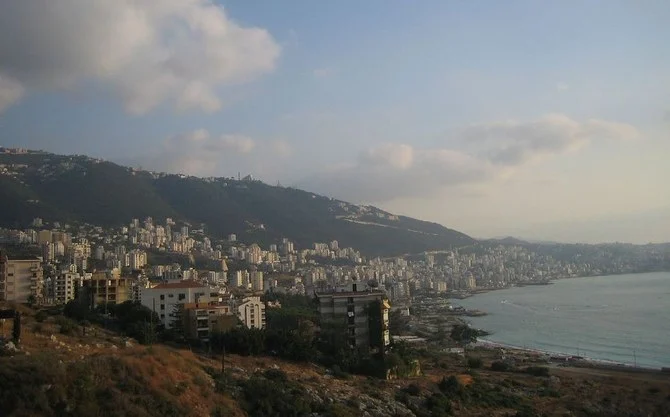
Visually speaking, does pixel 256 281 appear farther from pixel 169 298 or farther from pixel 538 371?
pixel 538 371

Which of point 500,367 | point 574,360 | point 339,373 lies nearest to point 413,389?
point 339,373

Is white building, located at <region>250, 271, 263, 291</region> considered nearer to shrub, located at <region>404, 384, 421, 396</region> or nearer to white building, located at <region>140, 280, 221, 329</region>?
white building, located at <region>140, 280, 221, 329</region>

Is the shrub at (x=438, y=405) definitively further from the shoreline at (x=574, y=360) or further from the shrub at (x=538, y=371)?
the shoreline at (x=574, y=360)

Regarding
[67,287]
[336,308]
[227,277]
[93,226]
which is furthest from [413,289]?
[336,308]

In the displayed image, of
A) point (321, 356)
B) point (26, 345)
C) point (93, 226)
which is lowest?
point (321, 356)

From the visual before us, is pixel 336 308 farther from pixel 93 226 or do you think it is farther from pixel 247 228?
pixel 247 228

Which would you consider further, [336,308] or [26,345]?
[336,308]
